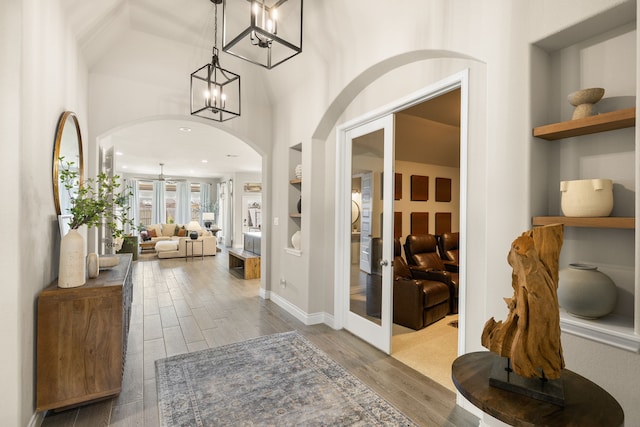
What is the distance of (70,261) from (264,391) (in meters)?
1.65

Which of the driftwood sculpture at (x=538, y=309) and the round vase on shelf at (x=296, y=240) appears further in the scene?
the round vase on shelf at (x=296, y=240)

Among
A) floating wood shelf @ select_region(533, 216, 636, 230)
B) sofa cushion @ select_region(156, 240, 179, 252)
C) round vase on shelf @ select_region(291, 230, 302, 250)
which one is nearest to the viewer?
floating wood shelf @ select_region(533, 216, 636, 230)

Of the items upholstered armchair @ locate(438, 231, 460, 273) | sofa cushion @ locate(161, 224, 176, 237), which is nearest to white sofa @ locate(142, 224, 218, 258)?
sofa cushion @ locate(161, 224, 176, 237)

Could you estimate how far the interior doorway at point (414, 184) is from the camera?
251 cm

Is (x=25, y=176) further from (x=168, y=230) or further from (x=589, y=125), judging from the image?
(x=168, y=230)

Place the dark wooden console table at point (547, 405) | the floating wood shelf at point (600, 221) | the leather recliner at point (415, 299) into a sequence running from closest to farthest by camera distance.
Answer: the dark wooden console table at point (547, 405) → the floating wood shelf at point (600, 221) → the leather recliner at point (415, 299)

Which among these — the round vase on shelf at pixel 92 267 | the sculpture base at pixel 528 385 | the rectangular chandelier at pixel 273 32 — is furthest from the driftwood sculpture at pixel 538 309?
the round vase on shelf at pixel 92 267

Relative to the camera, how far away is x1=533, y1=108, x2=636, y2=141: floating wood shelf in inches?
A: 55.7

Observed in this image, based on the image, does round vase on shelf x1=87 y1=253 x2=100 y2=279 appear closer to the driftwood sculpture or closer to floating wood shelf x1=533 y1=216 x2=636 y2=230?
the driftwood sculpture

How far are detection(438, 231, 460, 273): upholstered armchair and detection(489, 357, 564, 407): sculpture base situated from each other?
145 inches

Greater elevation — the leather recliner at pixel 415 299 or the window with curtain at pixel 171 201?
the window with curtain at pixel 171 201

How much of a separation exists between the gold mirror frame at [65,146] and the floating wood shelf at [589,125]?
3.21 meters

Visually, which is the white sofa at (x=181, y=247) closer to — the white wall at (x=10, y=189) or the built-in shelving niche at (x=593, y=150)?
the white wall at (x=10, y=189)

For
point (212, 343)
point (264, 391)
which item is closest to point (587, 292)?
point (264, 391)
